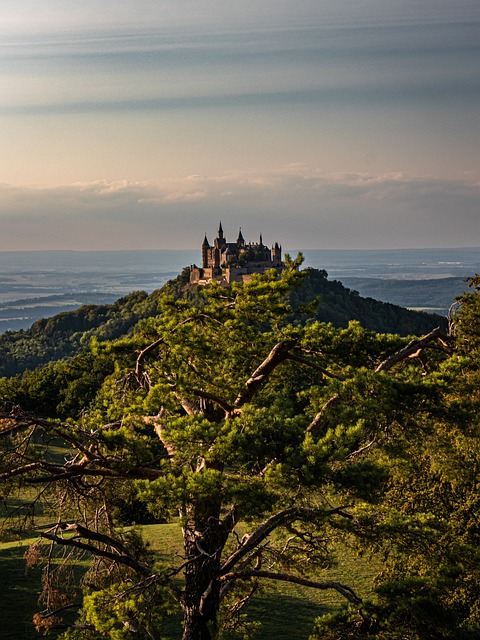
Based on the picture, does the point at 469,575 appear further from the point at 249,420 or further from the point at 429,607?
the point at 249,420

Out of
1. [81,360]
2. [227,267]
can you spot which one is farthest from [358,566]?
[227,267]

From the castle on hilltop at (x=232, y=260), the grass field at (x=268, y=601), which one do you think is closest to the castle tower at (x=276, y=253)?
the castle on hilltop at (x=232, y=260)

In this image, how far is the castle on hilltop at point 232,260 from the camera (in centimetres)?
13373

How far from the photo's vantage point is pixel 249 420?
9633 mm

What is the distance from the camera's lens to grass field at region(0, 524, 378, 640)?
617 inches

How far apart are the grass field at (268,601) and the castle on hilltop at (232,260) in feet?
350

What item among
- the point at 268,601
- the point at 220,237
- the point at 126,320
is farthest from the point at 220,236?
the point at 268,601

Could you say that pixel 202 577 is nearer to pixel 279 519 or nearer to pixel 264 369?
pixel 279 519

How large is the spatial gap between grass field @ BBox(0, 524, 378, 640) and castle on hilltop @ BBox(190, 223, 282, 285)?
10665cm

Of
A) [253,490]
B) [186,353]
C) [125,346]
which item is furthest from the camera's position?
[125,346]

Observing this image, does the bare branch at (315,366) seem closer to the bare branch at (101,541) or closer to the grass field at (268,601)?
the bare branch at (101,541)

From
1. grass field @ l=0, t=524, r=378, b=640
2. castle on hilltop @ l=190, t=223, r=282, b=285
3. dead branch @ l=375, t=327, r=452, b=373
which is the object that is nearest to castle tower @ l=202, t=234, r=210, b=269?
castle on hilltop @ l=190, t=223, r=282, b=285

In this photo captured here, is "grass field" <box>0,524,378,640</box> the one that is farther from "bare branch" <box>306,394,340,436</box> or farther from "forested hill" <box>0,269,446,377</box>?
"forested hill" <box>0,269,446,377</box>

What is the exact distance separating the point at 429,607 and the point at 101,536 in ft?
15.2
